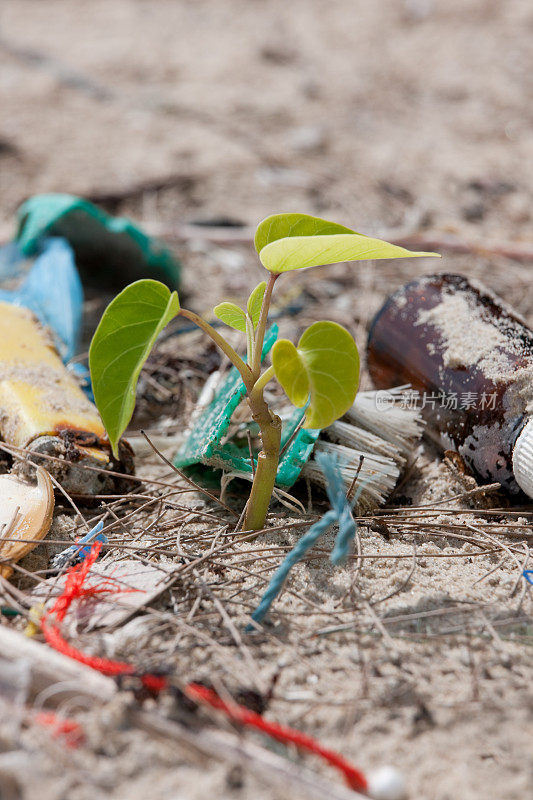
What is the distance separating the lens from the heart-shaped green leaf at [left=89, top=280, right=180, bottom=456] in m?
1.21

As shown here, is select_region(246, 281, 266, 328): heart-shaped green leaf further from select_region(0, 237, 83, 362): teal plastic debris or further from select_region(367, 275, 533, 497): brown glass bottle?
select_region(0, 237, 83, 362): teal plastic debris

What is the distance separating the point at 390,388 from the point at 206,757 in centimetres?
Answer: 121

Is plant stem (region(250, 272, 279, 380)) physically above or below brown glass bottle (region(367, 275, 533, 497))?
above

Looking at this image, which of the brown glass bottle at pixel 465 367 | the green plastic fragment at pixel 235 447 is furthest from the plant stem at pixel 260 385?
the brown glass bottle at pixel 465 367

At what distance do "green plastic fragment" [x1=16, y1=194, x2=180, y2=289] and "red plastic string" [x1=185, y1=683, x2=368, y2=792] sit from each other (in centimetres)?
198

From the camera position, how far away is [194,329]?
250 cm

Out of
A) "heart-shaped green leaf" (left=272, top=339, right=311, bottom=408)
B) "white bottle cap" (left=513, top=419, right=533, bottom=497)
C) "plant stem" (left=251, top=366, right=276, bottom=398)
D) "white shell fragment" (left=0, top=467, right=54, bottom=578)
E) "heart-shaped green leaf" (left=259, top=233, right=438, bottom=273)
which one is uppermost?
"heart-shaped green leaf" (left=259, top=233, right=438, bottom=273)

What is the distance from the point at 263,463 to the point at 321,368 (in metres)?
0.28

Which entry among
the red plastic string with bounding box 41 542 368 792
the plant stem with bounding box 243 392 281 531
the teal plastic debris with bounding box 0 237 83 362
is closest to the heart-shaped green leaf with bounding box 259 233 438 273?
the plant stem with bounding box 243 392 281 531

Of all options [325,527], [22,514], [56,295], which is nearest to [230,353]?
[325,527]

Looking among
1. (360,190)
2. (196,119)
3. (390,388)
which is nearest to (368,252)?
(390,388)

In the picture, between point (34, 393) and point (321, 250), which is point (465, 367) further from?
point (34, 393)

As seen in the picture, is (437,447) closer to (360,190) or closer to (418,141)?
(360,190)

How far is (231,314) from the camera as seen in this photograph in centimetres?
143
